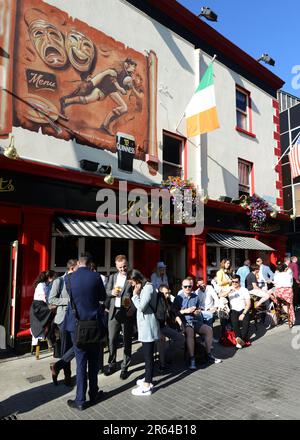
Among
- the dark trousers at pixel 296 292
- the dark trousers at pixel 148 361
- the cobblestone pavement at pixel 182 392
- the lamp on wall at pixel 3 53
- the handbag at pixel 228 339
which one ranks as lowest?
the cobblestone pavement at pixel 182 392

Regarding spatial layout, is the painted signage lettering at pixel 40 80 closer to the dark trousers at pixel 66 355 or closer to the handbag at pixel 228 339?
the dark trousers at pixel 66 355

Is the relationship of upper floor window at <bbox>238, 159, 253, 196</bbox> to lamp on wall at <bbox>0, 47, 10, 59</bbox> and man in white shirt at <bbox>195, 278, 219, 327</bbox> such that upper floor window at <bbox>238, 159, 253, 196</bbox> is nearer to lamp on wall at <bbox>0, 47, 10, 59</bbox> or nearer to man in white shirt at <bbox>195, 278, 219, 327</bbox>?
man in white shirt at <bbox>195, 278, 219, 327</bbox>

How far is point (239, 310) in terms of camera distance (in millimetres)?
7746

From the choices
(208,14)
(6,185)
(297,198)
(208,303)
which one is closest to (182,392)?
(208,303)

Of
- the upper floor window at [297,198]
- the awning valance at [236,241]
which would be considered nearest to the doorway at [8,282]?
the awning valance at [236,241]

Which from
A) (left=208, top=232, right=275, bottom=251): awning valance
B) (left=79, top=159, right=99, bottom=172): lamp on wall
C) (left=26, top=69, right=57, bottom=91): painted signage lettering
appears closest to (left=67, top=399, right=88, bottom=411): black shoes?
(left=79, top=159, right=99, bottom=172): lamp on wall

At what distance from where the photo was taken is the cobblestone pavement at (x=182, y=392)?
434 centimetres

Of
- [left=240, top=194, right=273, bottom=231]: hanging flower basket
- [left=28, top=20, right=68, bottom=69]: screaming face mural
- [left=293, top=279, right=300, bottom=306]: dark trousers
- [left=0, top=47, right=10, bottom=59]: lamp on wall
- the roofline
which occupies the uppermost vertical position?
the roofline

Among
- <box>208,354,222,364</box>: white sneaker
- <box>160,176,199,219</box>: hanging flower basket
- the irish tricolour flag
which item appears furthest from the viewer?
the irish tricolour flag

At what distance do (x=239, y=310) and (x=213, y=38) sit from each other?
10.1 metres

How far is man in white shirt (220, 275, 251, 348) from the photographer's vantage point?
7629 mm

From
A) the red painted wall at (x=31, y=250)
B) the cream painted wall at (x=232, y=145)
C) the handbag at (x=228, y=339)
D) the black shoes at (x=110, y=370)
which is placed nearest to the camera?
the black shoes at (x=110, y=370)

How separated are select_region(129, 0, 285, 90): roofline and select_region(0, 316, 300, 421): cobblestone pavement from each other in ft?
32.7
